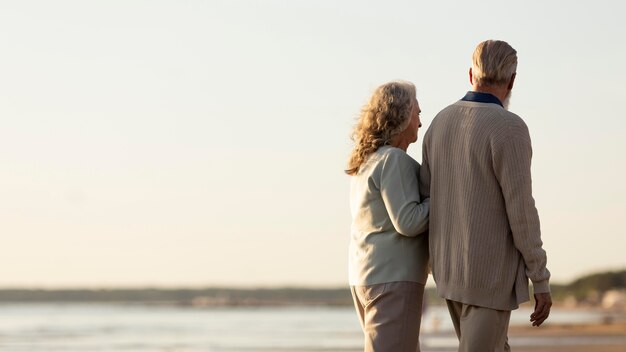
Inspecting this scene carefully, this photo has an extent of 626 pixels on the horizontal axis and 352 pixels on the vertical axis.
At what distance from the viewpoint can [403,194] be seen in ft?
16.1

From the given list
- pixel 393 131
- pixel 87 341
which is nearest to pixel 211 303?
pixel 87 341

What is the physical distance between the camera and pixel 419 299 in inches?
197

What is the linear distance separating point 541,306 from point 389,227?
730 mm

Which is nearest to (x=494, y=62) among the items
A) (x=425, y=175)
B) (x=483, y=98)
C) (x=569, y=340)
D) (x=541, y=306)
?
(x=483, y=98)

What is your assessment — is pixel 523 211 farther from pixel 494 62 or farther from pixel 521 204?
pixel 494 62

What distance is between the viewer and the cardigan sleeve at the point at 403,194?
4.82m

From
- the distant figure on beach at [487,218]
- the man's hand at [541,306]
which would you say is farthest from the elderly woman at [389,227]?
the man's hand at [541,306]

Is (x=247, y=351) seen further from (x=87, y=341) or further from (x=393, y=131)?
(x=393, y=131)

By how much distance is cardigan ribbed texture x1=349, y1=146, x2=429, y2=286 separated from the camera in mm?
4883

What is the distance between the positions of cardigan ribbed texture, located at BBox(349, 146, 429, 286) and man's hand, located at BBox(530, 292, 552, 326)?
0.54 metres

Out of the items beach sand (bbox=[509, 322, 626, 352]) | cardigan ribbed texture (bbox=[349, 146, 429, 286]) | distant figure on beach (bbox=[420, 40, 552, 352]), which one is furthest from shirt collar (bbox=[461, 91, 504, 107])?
beach sand (bbox=[509, 322, 626, 352])

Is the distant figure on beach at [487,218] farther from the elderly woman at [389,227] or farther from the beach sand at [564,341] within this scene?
the beach sand at [564,341]

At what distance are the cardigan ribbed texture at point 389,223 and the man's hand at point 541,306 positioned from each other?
544 millimetres

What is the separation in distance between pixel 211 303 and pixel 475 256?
69456mm
